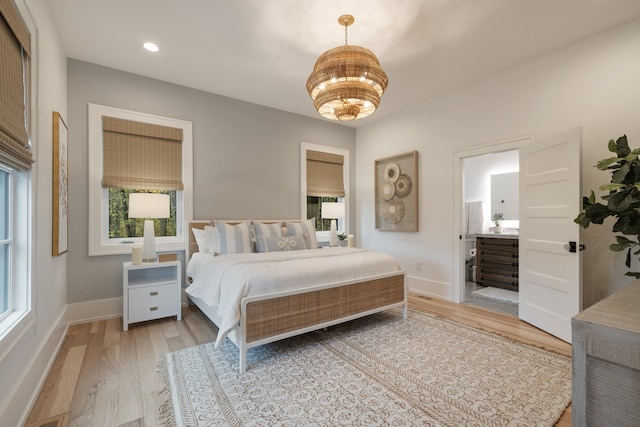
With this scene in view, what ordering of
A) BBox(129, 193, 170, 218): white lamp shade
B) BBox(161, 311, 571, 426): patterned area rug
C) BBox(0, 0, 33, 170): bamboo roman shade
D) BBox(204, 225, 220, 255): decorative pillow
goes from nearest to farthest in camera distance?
1. BBox(0, 0, 33, 170): bamboo roman shade
2. BBox(161, 311, 571, 426): patterned area rug
3. BBox(129, 193, 170, 218): white lamp shade
4. BBox(204, 225, 220, 255): decorative pillow

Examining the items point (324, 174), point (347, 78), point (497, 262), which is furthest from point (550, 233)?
point (324, 174)

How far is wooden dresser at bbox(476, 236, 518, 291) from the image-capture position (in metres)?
4.45

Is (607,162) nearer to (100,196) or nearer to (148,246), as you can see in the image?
(148,246)

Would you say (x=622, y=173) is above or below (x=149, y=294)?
above

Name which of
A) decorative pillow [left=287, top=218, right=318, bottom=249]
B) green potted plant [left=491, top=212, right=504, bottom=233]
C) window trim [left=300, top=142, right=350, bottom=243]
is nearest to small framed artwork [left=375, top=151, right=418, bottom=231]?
window trim [left=300, top=142, right=350, bottom=243]

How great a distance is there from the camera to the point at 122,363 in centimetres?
225

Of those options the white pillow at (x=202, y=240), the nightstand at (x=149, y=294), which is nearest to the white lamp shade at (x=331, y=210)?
the white pillow at (x=202, y=240)

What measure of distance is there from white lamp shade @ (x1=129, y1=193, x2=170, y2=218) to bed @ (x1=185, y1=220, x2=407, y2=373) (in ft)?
1.79

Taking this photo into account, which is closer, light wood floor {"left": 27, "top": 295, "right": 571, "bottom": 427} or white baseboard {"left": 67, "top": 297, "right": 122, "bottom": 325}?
light wood floor {"left": 27, "top": 295, "right": 571, "bottom": 427}

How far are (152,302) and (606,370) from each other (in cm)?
345

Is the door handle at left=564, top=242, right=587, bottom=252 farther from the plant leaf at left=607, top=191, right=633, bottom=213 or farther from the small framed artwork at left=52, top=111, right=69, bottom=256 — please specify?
the small framed artwork at left=52, top=111, right=69, bottom=256

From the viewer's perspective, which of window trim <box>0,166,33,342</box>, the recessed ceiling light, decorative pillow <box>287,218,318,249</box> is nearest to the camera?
window trim <box>0,166,33,342</box>

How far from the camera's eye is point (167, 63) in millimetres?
3229

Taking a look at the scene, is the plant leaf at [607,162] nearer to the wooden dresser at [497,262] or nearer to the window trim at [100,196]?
the wooden dresser at [497,262]
